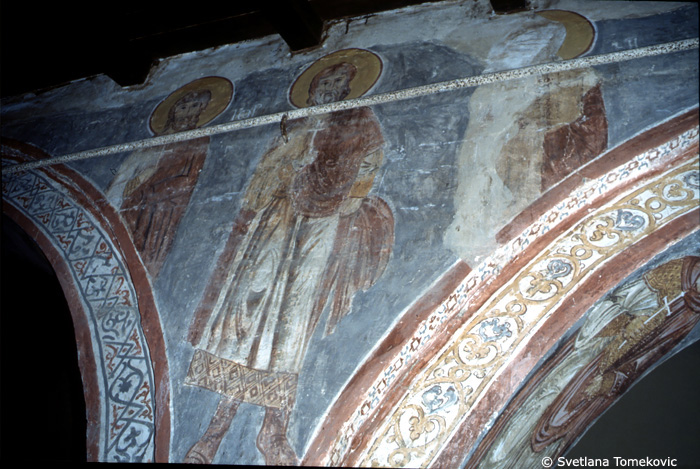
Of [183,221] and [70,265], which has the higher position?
[183,221]

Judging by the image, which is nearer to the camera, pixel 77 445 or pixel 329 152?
pixel 329 152

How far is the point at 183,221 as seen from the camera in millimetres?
4117

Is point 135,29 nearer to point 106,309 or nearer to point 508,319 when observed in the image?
point 106,309

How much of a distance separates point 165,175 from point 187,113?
579 millimetres

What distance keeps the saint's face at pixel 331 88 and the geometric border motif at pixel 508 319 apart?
1786mm

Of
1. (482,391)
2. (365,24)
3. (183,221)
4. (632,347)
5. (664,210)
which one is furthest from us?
(365,24)

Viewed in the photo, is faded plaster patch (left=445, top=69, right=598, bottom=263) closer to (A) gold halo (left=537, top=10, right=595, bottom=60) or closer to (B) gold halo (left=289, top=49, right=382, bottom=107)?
(A) gold halo (left=537, top=10, right=595, bottom=60)

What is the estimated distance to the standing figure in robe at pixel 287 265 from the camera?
10.6 ft

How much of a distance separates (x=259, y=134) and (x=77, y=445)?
3612 millimetres

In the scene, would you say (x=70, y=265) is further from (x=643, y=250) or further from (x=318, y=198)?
(x=643, y=250)

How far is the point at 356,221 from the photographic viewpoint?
3.66 m

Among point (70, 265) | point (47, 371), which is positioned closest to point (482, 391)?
point (70, 265)

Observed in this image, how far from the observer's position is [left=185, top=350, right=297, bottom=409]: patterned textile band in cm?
318

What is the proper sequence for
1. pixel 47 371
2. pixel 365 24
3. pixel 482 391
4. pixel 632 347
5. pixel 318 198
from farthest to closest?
pixel 47 371 → pixel 365 24 → pixel 318 198 → pixel 632 347 → pixel 482 391
